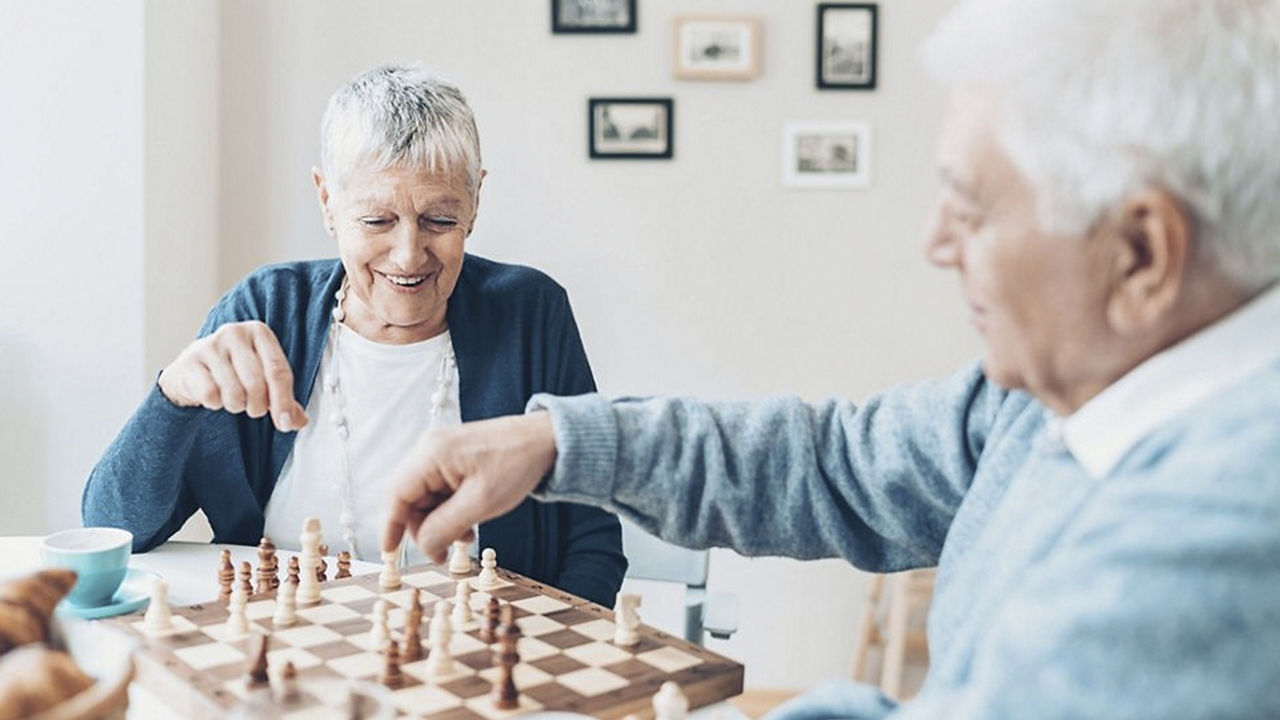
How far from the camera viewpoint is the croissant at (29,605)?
2.89 feet

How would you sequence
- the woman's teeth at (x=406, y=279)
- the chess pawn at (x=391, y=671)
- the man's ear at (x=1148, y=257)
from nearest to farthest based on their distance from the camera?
the man's ear at (x=1148, y=257) < the chess pawn at (x=391, y=671) < the woman's teeth at (x=406, y=279)

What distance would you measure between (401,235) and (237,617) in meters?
0.76

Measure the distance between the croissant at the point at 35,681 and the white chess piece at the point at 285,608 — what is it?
0.46m

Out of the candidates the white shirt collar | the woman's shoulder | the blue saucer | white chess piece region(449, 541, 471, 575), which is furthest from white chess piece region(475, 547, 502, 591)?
the white shirt collar

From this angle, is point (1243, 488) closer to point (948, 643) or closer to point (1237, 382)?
point (1237, 382)

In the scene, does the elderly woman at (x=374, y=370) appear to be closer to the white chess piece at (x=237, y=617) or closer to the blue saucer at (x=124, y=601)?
the blue saucer at (x=124, y=601)

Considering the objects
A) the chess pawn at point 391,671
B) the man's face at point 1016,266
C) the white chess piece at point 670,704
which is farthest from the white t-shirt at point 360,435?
the man's face at point 1016,266

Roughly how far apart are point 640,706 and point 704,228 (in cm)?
221

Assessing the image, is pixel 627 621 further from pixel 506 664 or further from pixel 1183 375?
pixel 1183 375

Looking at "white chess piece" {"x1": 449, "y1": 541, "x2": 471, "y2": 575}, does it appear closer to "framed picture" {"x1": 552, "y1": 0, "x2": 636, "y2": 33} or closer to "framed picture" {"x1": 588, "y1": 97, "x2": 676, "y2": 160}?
"framed picture" {"x1": 588, "y1": 97, "x2": 676, "y2": 160}

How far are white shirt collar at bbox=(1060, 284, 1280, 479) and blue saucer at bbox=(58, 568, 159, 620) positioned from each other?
107 cm

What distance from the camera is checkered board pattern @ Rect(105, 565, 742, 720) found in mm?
1112

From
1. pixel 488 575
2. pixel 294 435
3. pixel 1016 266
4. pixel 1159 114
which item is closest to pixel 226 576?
pixel 488 575

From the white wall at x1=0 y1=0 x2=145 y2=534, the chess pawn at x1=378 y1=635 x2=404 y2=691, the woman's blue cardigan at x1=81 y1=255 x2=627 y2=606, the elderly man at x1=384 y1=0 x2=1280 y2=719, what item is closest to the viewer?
the elderly man at x1=384 y1=0 x2=1280 y2=719
